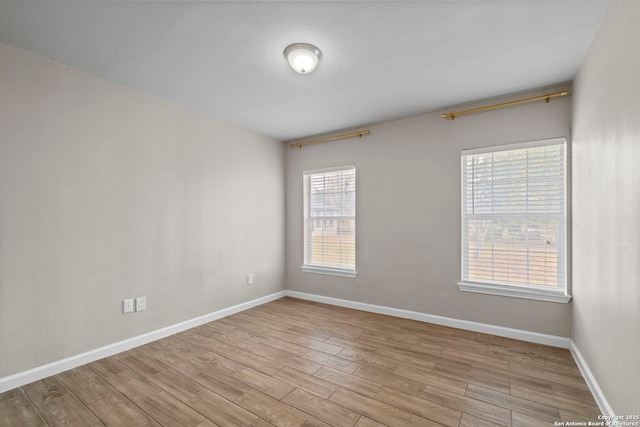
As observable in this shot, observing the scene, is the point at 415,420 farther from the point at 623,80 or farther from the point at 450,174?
the point at 450,174

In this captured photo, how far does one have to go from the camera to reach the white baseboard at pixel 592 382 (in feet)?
5.76

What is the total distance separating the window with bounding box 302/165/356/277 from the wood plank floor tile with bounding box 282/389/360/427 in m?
2.13

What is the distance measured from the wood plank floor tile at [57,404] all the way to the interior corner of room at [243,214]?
153mm

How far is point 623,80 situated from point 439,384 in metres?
2.20

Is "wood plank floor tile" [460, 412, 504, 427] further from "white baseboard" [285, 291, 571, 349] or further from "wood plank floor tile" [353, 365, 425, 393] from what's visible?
"white baseboard" [285, 291, 571, 349]

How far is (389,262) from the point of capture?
3.74m

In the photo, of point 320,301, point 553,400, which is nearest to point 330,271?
point 320,301

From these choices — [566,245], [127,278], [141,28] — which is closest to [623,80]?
[566,245]

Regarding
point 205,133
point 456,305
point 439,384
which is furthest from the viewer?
point 205,133

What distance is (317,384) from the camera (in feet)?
7.13

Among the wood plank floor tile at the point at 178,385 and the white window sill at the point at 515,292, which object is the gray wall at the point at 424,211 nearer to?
the white window sill at the point at 515,292

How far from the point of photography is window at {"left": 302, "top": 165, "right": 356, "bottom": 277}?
13.6ft

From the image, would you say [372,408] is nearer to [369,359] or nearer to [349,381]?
[349,381]

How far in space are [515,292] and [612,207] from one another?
150 centimetres
